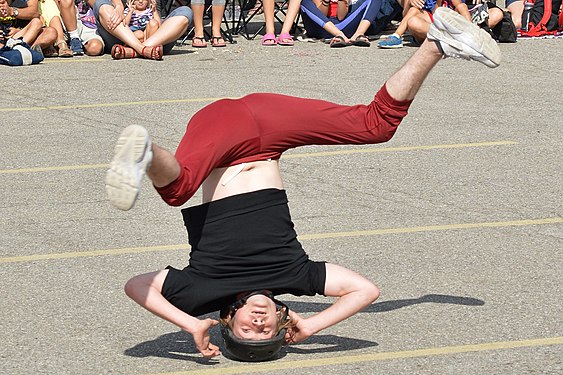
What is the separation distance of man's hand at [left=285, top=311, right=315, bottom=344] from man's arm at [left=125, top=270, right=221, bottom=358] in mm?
347

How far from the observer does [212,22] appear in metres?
14.4

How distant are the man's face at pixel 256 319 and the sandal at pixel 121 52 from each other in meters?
8.56

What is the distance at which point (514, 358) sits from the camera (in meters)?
5.41

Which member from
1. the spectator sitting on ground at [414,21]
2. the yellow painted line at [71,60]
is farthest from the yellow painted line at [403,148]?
the yellow painted line at [71,60]

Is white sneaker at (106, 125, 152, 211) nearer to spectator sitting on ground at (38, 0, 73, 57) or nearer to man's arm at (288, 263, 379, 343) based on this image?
man's arm at (288, 263, 379, 343)

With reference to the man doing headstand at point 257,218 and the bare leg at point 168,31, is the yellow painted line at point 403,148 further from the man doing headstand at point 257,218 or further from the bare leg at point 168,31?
the bare leg at point 168,31

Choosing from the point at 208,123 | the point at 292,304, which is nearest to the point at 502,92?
the point at 292,304

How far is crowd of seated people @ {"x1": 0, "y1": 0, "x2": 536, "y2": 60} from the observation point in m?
13.4

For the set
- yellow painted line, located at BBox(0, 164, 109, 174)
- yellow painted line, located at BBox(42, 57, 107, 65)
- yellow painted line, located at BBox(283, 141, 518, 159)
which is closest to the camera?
yellow painted line, located at BBox(0, 164, 109, 174)

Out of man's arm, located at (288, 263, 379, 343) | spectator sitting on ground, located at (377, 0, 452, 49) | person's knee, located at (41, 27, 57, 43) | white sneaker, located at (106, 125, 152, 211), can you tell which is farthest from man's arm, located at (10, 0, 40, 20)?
white sneaker, located at (106, 125, 152, 211)

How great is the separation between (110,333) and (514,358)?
1.94m

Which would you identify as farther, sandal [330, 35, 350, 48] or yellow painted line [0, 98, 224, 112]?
sandal [330, 35, 350, 48]

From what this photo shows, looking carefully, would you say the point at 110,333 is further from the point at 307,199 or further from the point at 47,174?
the point at 47,174

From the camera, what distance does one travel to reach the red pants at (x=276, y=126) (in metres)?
5.33
